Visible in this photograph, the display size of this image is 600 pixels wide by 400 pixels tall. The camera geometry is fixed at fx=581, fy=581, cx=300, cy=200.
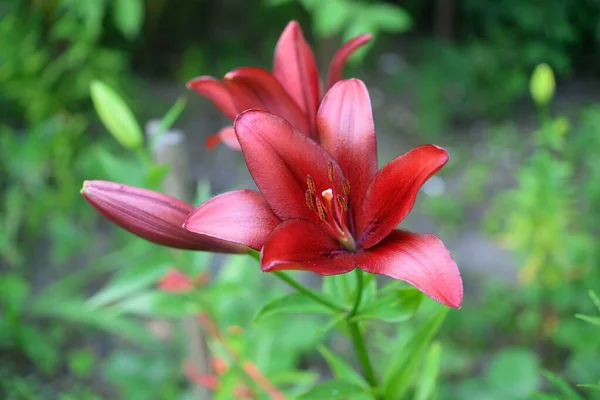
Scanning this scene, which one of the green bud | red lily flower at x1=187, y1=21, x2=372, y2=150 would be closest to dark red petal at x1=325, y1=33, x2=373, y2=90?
red lily flower at x1=187, y1=21, x2=372, y2=150

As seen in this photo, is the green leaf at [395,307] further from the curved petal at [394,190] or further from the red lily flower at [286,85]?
the red lily flower at [286,85]

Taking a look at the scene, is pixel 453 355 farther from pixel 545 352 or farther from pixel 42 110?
pixel 42 110

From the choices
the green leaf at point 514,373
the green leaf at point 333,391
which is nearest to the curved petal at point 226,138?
the green leaf at point 333,391

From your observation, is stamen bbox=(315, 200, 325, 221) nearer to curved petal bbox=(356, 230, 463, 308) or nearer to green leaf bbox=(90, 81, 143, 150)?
curved petal bbox=(356, 230, 463, 308)

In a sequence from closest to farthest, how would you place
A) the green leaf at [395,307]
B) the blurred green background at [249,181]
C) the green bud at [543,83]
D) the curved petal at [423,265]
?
1. the curved petal at [423,265]
2. the green leaf at [395,307]
3. the green bud at [543,83]
4. the blurred green background at [249,181]

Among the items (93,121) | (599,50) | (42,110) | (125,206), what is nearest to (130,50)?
(93,121)

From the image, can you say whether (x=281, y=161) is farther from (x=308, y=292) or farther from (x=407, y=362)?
(x=407, y=362)
